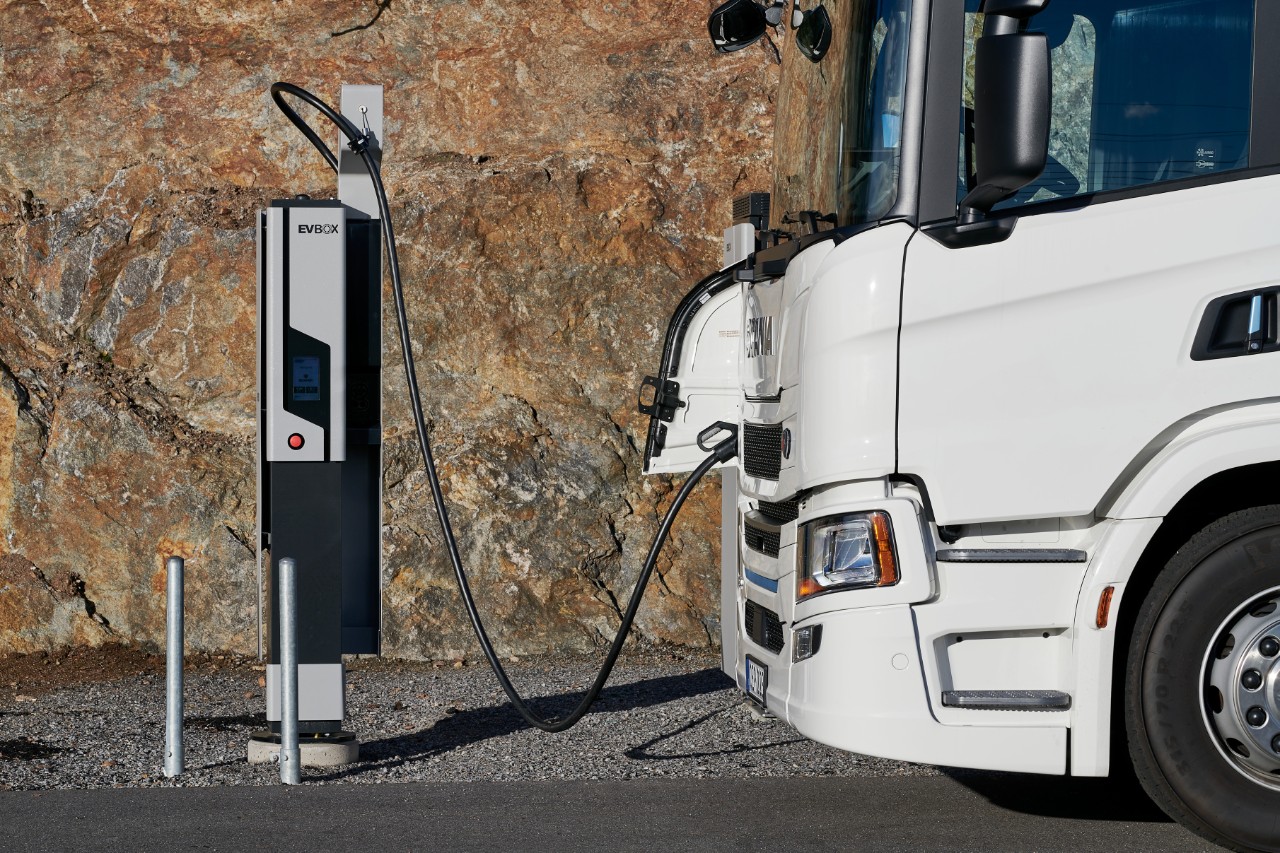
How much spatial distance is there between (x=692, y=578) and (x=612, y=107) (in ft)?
11.7

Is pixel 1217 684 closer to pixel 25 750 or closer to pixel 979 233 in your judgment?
pixel 979 233

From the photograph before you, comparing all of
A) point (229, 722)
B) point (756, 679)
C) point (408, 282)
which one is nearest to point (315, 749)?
point (229, 722)

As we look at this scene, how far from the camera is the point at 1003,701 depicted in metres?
4.37

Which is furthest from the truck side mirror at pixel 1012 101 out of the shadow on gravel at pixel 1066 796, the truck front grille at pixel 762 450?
the shadow on gravel at pixel 1066 796

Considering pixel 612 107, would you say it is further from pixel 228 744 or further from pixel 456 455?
pixel 228 744

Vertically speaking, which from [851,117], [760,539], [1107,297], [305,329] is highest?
[851,117]

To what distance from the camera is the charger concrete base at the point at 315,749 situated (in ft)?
19.4

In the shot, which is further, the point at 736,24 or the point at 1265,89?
the point at 736,24

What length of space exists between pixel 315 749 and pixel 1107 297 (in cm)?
362

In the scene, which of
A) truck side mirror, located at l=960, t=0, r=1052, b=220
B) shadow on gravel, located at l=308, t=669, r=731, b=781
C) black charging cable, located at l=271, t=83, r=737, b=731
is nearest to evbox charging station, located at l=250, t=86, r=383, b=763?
black charging cable, located at l=271, t=83, r=737, b=731

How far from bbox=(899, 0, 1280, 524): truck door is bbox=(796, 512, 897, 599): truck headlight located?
7.9 inches

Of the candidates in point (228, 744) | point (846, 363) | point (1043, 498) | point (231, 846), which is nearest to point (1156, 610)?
point (1043, 498)

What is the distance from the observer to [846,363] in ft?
14.6

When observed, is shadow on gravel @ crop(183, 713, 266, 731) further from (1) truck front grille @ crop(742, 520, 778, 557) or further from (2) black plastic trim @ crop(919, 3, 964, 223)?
(2) black plastic trim @ crop(919, 3, 964, 223)
